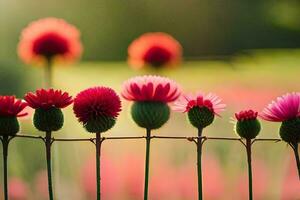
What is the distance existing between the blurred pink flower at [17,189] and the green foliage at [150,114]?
1.27ft

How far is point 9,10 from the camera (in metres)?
1.40

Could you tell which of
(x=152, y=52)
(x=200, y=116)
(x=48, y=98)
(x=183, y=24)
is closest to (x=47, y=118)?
(x=48, y=98)

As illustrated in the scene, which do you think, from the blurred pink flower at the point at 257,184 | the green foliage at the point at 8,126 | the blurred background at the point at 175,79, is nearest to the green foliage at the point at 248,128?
the blurred background at the point at 175,79

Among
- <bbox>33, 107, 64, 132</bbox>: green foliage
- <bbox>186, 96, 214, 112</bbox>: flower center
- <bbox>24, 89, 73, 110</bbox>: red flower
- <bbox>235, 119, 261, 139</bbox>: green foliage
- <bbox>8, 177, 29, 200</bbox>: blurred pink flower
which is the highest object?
<bbox>24, 89, 73, 110</bbox>: red flower

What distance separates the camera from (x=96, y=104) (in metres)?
0.69

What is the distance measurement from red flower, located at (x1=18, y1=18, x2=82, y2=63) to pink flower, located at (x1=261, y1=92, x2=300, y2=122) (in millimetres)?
569

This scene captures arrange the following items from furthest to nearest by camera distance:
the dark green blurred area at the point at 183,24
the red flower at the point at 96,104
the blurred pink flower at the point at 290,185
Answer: the dark green blurred area at the point at 183,24 < the blurred pink flower at the point at 290,185 < the red flower at the point at 96,104

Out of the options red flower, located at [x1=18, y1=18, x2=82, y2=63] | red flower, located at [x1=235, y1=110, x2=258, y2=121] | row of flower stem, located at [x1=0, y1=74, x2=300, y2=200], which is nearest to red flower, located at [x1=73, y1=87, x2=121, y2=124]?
row of flower stem, located at [x1=0, y1=74, x2=300, y2=200]

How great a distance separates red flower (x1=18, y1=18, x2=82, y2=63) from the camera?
1.21 meters

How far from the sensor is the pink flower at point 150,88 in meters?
0.71

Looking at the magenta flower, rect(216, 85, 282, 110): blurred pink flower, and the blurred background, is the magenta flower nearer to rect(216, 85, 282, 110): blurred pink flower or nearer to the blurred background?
the blurred background

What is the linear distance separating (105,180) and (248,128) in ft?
1.31

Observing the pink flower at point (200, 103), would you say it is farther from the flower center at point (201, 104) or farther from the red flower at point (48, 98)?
the red flower at point (48, 98)

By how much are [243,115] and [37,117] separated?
202mm
